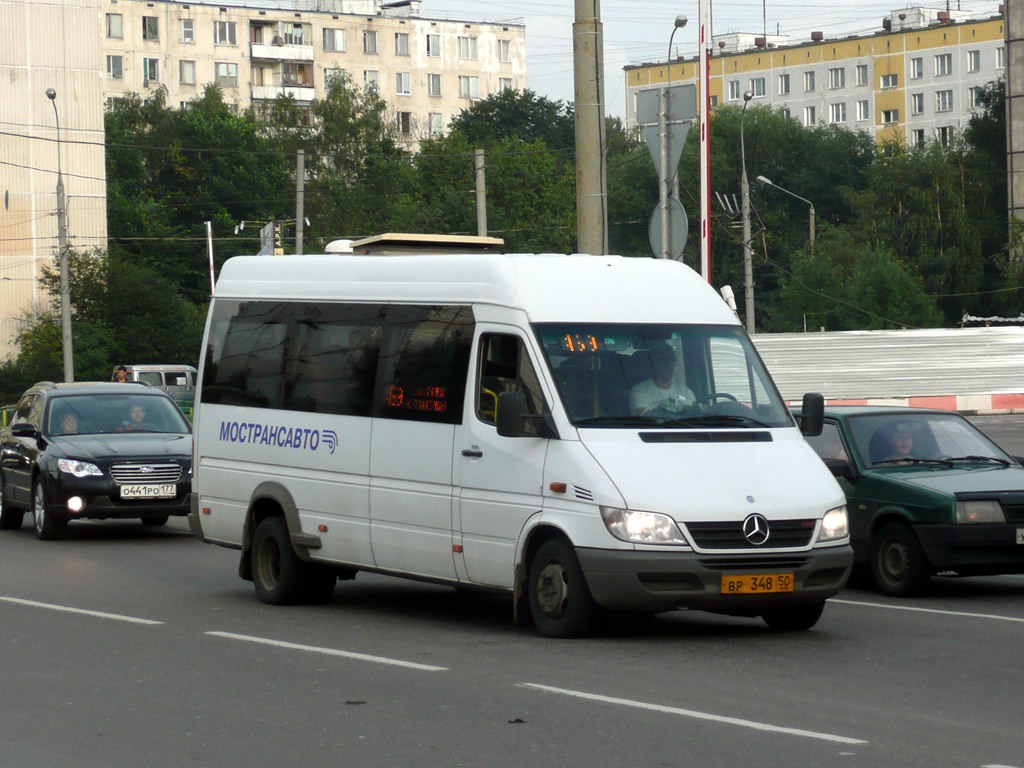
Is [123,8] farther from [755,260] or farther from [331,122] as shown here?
[755,260]

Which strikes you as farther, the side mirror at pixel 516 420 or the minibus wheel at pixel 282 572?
the minibus wheel at pixel 282 572

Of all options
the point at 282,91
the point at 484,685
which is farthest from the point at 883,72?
the point at 484,685

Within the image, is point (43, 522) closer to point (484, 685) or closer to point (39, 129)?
point (484, 685)

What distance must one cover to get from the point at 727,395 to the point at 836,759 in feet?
13.7

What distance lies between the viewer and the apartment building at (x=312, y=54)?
107m

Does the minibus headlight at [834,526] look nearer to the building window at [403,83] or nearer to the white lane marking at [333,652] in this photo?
the white lane marking at [333,652]

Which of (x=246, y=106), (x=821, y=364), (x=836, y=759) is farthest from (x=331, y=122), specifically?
(x=836, y=759)

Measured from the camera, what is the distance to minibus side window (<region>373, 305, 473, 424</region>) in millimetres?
11016

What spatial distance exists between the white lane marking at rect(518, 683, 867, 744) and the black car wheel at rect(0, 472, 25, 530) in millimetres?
13211

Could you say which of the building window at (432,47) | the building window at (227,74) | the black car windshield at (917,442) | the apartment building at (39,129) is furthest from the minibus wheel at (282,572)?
the building window at (432,47)

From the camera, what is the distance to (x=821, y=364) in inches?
1852

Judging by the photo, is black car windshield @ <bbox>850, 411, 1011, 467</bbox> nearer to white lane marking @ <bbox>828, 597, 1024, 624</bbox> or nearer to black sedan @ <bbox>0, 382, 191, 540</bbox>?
white lane marking @ <bbox>828, 597, 1024, 624</bbox>

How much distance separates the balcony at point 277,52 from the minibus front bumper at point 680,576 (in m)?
103

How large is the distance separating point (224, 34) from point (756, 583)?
341ft
